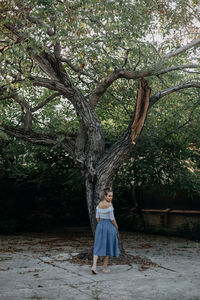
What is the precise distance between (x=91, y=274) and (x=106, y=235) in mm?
853

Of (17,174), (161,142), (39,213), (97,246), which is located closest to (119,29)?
(161,142)

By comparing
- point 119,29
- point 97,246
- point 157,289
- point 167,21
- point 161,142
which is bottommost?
point 157,289

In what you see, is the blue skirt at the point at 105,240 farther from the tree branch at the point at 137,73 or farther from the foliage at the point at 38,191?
the foliage at the point at 38,191

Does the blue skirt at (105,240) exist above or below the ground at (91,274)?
above

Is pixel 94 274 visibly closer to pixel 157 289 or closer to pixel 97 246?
pixel 97 246

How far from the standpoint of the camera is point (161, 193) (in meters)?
16.4

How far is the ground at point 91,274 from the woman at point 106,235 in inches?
16.5

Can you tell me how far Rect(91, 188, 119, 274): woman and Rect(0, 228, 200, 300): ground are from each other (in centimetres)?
42

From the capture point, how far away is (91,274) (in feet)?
26.3

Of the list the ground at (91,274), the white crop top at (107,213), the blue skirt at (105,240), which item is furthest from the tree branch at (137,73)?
the ground at (91,274)

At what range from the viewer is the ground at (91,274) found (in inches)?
253

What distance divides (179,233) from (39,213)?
6.43 metres

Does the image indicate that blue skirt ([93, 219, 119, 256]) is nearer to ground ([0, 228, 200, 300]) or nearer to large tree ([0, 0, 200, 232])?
ground ([0, 228, 200, 300])

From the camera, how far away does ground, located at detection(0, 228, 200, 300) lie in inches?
253
